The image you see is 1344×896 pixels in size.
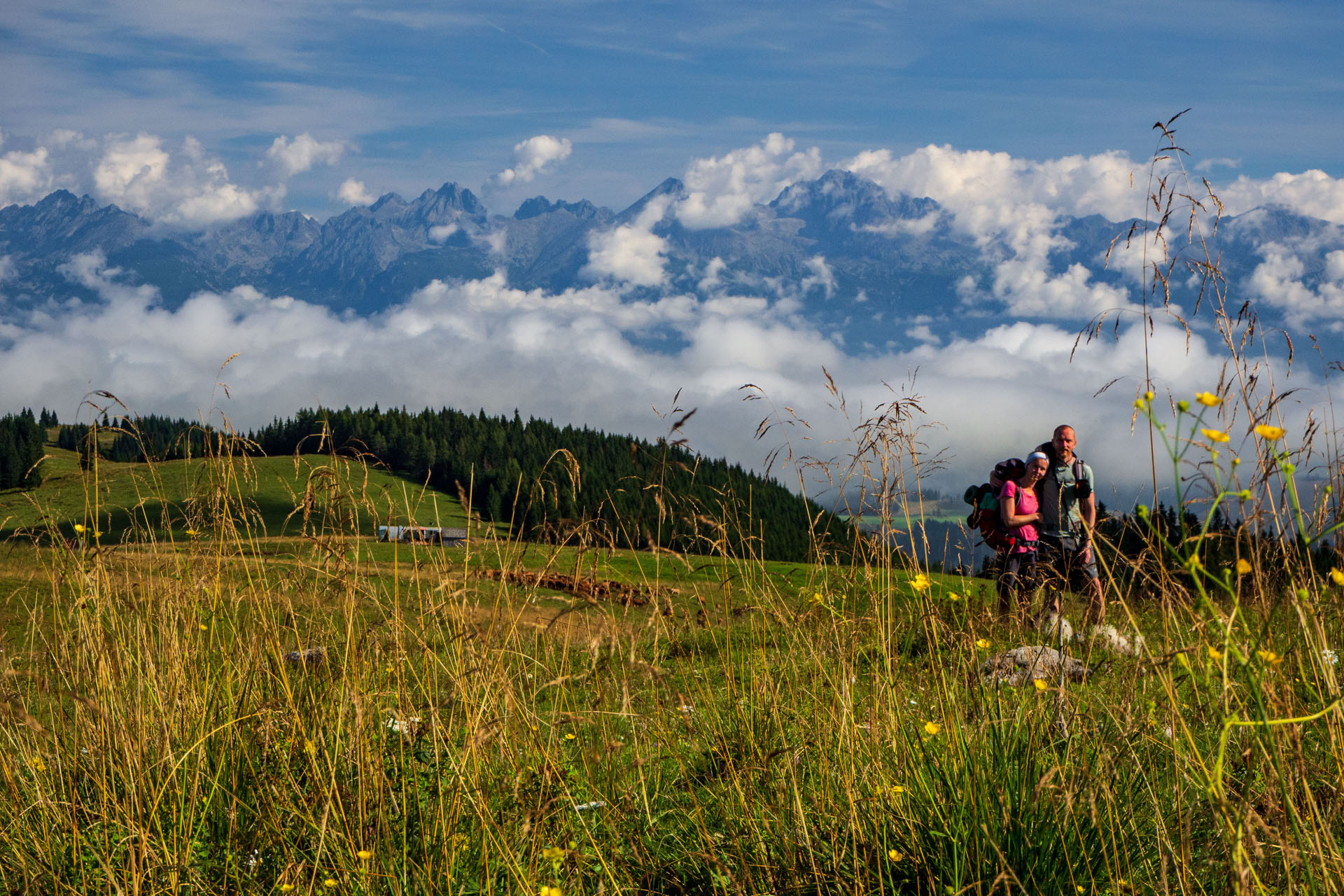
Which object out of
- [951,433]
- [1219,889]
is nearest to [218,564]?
[951,433]

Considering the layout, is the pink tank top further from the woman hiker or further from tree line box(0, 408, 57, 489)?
tree line box(0, 408, 57, 489)

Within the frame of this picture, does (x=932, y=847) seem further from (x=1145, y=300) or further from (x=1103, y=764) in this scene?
(x=1145, y=300)

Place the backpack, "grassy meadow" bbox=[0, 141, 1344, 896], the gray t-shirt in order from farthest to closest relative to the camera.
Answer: the backpack
the gray t-shirt
"grassy meadow" bbox=[0, 141, 1344, 896]

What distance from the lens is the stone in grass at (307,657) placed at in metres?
3.43

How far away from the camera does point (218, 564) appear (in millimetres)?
3418

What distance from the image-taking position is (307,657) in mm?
4035

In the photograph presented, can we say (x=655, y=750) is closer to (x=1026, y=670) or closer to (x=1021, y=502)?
(x=1026, y=670)

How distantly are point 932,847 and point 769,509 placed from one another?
88316mm

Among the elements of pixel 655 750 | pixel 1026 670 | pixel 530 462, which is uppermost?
pixel 530 462

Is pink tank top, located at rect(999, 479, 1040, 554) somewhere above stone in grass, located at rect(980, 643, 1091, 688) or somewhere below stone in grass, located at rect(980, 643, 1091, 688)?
above

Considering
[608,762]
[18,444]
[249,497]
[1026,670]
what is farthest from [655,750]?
[18,444]

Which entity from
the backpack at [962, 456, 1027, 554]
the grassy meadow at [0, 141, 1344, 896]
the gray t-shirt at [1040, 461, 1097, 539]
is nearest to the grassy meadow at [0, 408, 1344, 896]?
the grassy meadow at [0, 141, 1344, 896]

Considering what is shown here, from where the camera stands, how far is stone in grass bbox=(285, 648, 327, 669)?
11.2ft

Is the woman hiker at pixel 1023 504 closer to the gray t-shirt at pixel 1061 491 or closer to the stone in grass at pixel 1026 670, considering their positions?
the gray t-shirt at pixel 1061 491
